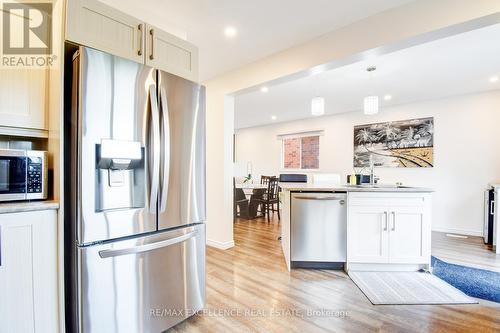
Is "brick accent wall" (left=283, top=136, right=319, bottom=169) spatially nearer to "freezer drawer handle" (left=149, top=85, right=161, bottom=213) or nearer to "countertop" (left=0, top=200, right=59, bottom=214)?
"freezer drawer handle" (left=149, top=85, right=161, bottom=213)

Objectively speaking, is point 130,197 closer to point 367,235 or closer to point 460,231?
point 367,235

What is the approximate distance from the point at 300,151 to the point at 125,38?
19.6ft

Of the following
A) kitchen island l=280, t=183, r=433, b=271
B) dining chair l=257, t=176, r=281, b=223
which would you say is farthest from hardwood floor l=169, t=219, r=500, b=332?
dining chair l=257, t=176, r=281, b=223

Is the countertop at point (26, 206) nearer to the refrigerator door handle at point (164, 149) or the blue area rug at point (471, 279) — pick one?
the refrigerator door handle at point (164, 149)

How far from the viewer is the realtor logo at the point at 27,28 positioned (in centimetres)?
147

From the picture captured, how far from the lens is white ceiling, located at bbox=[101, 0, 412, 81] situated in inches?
82.0

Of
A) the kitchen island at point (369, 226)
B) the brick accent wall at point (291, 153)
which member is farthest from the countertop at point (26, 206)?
the brick accent wall at point (291, 153)

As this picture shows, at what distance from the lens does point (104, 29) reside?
1.56m

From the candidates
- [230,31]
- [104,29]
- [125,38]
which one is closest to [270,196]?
[230,31]

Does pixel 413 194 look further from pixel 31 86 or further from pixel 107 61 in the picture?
pixel 31 86

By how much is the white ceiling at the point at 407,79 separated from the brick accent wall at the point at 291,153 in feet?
5.02

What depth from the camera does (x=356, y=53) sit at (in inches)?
90.9

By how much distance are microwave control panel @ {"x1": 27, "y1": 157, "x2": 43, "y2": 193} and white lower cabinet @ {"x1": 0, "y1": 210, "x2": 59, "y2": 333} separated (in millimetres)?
211

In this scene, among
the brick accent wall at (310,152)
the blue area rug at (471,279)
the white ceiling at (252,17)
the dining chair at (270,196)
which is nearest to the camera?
the white ceiling at (252,17)
